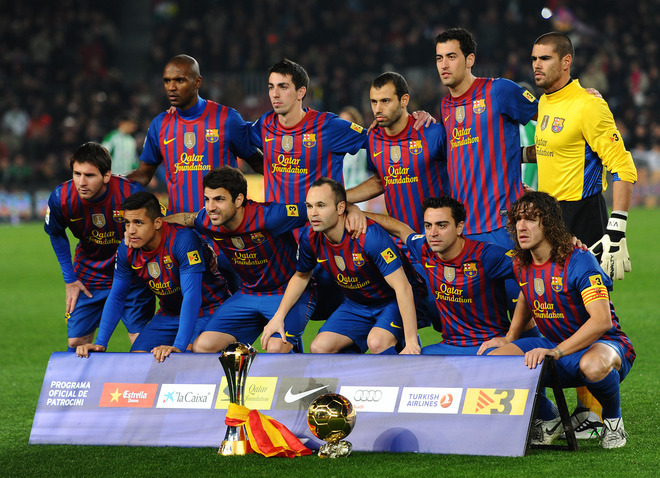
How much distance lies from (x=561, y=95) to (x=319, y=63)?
19.3 meters

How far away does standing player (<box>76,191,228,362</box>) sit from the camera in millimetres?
6035

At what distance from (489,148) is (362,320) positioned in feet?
4.44

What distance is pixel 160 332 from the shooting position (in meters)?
6.62

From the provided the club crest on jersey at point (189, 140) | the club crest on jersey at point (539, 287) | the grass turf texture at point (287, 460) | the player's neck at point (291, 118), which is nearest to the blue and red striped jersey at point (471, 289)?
the club crest on jersey at point (539, 287)

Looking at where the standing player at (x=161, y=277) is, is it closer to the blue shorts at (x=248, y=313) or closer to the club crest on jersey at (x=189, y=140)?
the blue shorts at (x=248, y=313)

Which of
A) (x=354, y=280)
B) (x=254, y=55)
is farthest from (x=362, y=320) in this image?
(x=254, y=55)

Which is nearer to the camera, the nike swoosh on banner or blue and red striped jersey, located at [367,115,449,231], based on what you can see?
the nike swoosh on banner

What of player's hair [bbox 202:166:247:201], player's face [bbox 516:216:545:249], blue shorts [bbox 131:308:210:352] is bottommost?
blue shorts [bbox 131:308:210:352]

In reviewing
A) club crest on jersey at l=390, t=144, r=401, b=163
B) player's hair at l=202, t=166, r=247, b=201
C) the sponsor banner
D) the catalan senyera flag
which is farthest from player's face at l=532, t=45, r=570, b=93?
the catalan senyera flag

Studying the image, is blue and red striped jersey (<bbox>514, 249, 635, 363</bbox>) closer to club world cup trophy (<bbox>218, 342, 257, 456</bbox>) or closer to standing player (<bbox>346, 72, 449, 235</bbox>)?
standing player (<bbox>346, 72, 449, 235</bbox>)

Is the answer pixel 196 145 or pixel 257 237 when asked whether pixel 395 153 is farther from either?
pixel 196 145

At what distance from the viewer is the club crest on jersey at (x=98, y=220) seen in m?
6.82

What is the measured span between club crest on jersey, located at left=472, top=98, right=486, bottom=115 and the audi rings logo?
1.95 m

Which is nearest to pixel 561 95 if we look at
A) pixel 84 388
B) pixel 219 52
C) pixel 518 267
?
pixel 518 267
